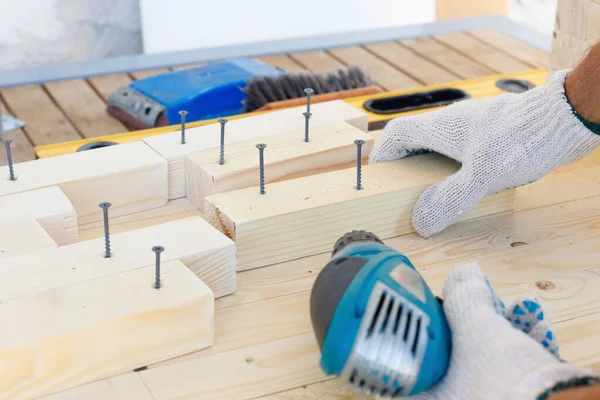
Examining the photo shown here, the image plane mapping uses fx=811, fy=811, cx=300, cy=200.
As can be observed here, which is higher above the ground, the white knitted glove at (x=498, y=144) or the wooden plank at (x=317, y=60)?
the white knitted glove at (x=498, y=144)

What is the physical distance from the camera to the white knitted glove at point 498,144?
1.43m

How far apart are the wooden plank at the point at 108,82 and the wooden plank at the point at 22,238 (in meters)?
1.32

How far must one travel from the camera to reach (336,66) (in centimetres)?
282

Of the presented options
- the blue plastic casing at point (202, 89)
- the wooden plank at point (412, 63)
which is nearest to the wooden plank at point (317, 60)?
the wooden plank at point (412, 63)

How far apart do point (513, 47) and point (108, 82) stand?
1.44m

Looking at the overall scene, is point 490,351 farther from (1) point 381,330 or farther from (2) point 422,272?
(2) point 422,272

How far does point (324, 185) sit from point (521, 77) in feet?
3.53

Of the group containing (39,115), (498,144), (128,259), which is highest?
(498,144)

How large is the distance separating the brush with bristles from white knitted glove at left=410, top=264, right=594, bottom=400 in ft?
4.10

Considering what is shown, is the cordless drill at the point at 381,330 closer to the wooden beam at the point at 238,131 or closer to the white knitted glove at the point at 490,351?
the white knitted glove at the point at 490,351

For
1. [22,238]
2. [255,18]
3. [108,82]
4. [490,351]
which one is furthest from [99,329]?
[255,18]

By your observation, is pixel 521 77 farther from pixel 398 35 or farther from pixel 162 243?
pixel 162 243

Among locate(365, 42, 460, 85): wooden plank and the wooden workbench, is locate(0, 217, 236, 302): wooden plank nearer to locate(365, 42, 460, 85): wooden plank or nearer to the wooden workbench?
the wooden workbench

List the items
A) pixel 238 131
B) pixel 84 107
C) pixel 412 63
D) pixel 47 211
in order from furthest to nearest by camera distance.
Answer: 1. pixel 412 63
2. pixel 84 107
3. pixel 238 131
4. pixel 47 211
